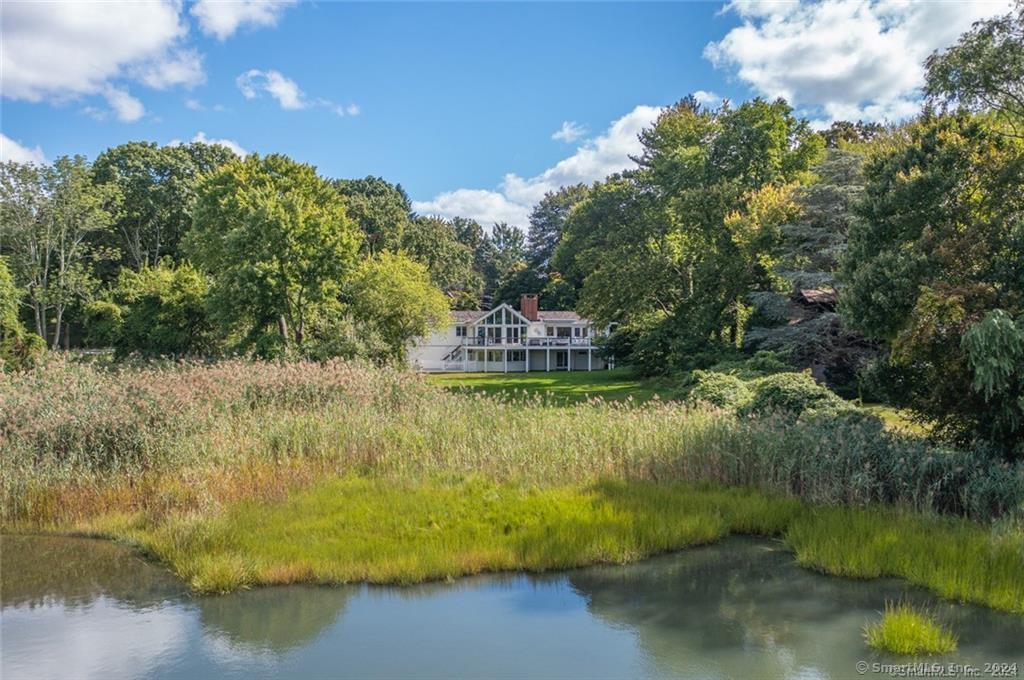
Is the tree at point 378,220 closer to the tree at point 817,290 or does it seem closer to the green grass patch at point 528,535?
→ the tree at point 817,290

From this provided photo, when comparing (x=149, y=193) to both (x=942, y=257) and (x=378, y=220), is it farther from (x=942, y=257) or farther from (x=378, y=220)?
(x=942, y=257)

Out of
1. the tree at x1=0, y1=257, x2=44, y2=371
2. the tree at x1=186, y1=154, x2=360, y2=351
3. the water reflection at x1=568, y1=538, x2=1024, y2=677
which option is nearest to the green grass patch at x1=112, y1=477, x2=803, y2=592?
the water reflection at x1=568, y1=538, x2=1024, y2=677

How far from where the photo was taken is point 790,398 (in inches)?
513

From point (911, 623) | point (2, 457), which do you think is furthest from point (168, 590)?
point (911, 623)

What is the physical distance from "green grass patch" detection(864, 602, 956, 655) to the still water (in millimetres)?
119

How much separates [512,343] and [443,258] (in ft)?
44.1

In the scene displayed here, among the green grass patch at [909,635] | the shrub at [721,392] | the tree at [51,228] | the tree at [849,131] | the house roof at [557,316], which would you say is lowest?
the green grass patch at [909,635]

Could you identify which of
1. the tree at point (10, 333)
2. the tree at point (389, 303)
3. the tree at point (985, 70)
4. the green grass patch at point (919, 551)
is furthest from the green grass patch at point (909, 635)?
the tree at point (10, 333)

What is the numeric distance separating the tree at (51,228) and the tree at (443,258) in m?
22.4

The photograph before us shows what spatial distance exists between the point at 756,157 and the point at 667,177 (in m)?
3.98

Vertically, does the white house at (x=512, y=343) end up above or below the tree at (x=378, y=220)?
below

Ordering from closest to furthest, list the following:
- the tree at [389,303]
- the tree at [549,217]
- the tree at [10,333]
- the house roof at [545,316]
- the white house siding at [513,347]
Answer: the tree at [10,333]
the tree at [389,303]
the white house siding at [513,347]
the house roof at [545,316]
the tree at [549,217]

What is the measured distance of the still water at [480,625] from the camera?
5816mm

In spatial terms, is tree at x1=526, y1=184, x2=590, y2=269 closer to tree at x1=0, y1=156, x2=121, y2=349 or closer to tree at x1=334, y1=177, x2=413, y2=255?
tree at x1=334, y1=177, x2=413, y2=255
